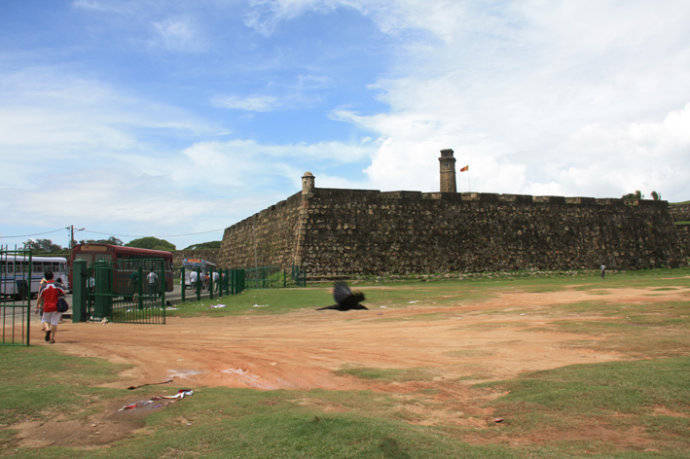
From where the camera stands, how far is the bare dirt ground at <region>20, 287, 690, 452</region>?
596 cm

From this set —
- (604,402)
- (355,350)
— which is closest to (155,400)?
(355,350)

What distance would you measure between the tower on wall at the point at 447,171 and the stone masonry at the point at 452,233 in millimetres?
140

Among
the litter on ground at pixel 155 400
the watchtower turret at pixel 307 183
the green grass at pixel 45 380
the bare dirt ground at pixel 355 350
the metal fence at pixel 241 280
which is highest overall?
the watchtower turret at pixel 307 183

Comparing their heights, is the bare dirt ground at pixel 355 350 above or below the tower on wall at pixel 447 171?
below

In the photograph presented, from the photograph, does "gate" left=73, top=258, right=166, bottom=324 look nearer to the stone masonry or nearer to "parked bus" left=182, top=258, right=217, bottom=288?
"parked bus" left=182, top=258, right=217, bottom=288

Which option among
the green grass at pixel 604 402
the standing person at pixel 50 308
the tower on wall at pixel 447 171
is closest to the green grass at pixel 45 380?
the standing person at pixel 50 308

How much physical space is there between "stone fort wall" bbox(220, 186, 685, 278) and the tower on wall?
2.45 meters

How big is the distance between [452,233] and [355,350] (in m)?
20.2

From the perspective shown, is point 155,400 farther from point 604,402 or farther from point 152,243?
point 152,243

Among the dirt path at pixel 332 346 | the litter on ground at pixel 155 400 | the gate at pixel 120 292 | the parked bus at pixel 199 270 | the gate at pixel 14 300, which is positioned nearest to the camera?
the litter on ground at pixel 155 400

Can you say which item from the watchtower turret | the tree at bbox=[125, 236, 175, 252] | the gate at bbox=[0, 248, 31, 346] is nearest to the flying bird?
the gate at bbox=[0, 248, 31, 346]

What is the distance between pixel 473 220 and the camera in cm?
2823

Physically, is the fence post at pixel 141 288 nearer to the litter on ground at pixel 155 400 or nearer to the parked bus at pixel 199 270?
the parked bus at pixel 199 270

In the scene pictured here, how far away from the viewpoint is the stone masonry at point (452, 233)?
2561 cm
